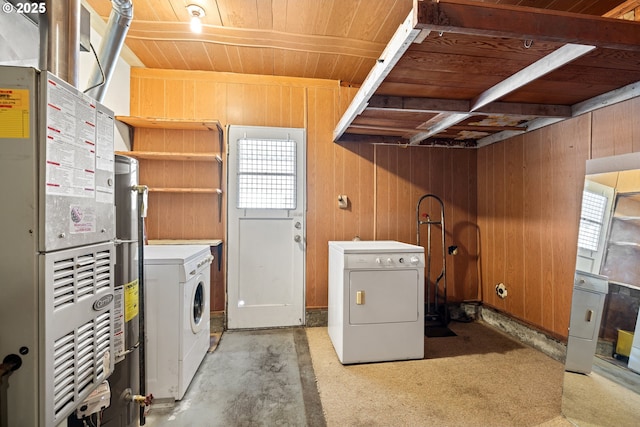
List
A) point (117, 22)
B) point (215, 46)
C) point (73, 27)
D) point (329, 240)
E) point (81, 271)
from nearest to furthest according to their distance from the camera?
1. point (81, 271)
2. point (73, 27)
3. point (117, 22)
4. point (215, 46)
5. point (329, 240)

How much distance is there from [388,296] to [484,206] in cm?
178

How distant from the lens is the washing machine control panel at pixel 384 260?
7.27 feet

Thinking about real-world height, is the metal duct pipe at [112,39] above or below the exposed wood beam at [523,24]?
above

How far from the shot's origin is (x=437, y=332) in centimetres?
281

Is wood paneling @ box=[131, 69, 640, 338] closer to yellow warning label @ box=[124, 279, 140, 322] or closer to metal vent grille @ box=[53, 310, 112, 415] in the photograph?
yellow warning label @ box=[124, 279, 140, 322]

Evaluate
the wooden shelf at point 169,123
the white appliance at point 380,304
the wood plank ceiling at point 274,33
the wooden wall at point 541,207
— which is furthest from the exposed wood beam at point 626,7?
the wooden shelf at point 169,123

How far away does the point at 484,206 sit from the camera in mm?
3150

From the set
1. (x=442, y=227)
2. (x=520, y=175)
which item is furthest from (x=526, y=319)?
(x=520, y=175)

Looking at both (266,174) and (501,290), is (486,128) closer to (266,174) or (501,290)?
(501,290)

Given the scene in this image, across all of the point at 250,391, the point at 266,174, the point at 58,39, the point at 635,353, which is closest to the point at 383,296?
the point at 250,391

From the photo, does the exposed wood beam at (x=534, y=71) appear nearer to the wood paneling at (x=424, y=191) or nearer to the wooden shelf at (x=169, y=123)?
the wood paneling at (x=424, y=191)

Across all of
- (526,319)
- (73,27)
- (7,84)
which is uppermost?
(73,27)

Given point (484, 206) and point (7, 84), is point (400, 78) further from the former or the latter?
point (484, 206)

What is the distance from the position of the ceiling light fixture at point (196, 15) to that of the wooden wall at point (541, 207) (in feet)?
9.74
